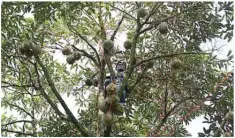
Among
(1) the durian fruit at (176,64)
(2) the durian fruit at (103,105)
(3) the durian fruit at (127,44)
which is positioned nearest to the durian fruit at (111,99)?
(2) the durian fruit at (103,105)

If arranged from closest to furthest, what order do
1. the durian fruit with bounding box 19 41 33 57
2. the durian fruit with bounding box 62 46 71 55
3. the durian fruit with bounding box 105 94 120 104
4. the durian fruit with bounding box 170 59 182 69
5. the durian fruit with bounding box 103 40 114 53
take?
the durian fruit with bounding box 105 94 120 104, the durian fruit with bounding box 19 41 33 57, the durian fruit with bounding box 103 40 114 53, the durian fruit with bounding box 170 59 182 69, the durian fruit with bounding box 62 46 71 55

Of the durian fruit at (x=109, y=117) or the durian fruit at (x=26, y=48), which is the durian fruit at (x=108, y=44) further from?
the durian fruit at (x=109, y=117)

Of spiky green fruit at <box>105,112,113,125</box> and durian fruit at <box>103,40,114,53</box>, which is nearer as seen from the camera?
spiky green fruit at <box>105,112,113,125</box>

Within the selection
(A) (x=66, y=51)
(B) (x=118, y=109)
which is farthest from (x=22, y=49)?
(B) (x=118, y=109)

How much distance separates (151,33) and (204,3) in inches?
35.8

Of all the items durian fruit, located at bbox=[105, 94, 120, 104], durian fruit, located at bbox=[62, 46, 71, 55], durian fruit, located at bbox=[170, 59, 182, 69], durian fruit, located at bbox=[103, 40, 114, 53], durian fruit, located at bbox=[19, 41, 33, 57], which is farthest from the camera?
durian fruit, located at bbox=[62, 46, 71, 55]

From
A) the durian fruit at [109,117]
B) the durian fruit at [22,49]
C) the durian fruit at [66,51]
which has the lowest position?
the durian fruit at [109,117]

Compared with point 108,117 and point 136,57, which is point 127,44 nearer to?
point 136,57

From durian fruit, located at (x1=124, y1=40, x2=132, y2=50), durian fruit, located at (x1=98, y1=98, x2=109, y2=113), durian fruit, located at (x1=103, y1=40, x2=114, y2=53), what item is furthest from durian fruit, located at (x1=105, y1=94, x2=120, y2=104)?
durian fruit, located at (x1=124, y1=40, x2=132, y2=50)

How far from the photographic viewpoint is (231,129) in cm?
349

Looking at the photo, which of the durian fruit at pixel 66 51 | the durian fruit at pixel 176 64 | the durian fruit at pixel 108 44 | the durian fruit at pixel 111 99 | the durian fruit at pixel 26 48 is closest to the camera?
the durian fruit at pixel 111 99

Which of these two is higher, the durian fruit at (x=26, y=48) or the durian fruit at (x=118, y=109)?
the durian fruit at (x=26, y=48)

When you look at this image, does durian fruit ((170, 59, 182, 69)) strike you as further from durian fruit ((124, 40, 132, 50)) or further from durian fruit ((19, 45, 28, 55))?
durian fruit ((19, 45, 28, 55))

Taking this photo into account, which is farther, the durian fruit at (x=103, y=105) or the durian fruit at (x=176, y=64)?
the durian fruit at (x=176, y=64)
